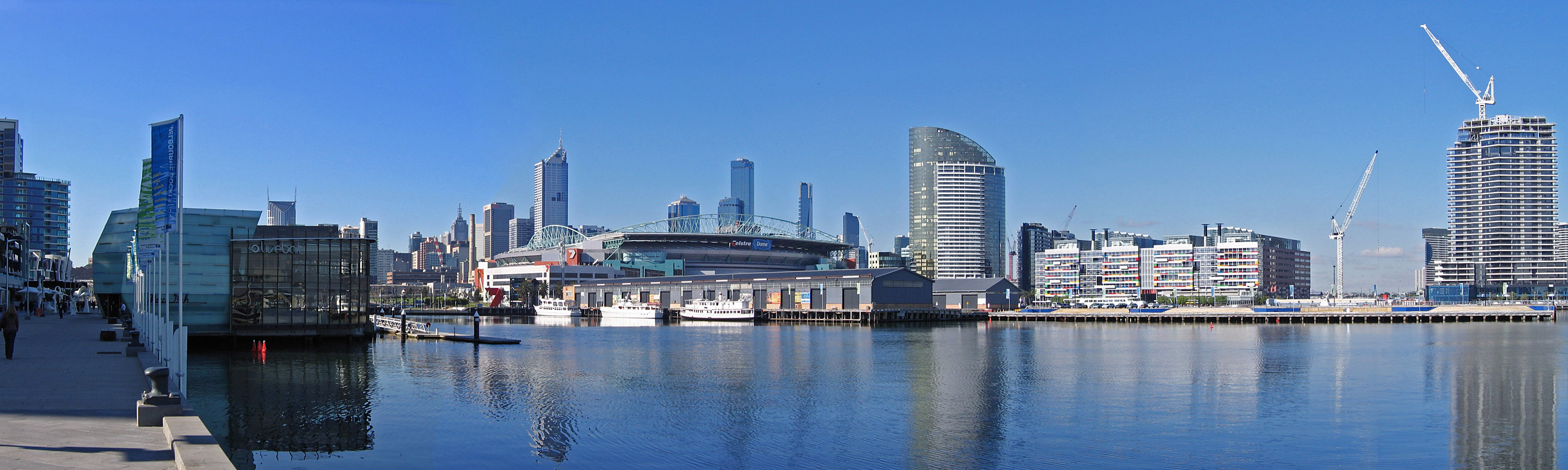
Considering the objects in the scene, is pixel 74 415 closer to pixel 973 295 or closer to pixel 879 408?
pixel 879 408

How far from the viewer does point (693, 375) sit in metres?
40.5

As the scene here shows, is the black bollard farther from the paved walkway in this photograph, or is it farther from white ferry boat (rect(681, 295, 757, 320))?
white ferry boat (rect(681, 295, 757, 320))

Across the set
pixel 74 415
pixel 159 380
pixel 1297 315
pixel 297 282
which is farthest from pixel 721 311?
pixel 159 380

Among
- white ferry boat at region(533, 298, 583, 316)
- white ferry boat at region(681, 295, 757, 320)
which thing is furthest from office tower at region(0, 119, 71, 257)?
white ferry boat at region(681, 295, 757, 320)

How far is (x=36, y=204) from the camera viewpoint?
625 ft

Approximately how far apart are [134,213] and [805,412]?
5670cm

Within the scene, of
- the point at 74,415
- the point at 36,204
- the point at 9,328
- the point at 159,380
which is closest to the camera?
the point at 159,380

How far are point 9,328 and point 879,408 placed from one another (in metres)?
22.8

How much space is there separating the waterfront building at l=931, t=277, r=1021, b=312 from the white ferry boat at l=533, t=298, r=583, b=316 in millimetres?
44357

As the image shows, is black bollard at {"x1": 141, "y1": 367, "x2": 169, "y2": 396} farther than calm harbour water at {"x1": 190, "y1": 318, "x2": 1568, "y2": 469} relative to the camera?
No

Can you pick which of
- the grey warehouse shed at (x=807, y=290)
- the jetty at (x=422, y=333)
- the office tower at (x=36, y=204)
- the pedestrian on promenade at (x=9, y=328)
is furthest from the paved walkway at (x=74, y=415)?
the office tower at (x=36, y=204)

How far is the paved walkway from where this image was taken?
13867mm

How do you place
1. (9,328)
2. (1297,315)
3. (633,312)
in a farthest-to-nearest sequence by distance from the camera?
1. (1297,315)
2. (633,312)
3. (9,328)

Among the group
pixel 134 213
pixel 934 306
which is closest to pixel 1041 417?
pixel 134 213
